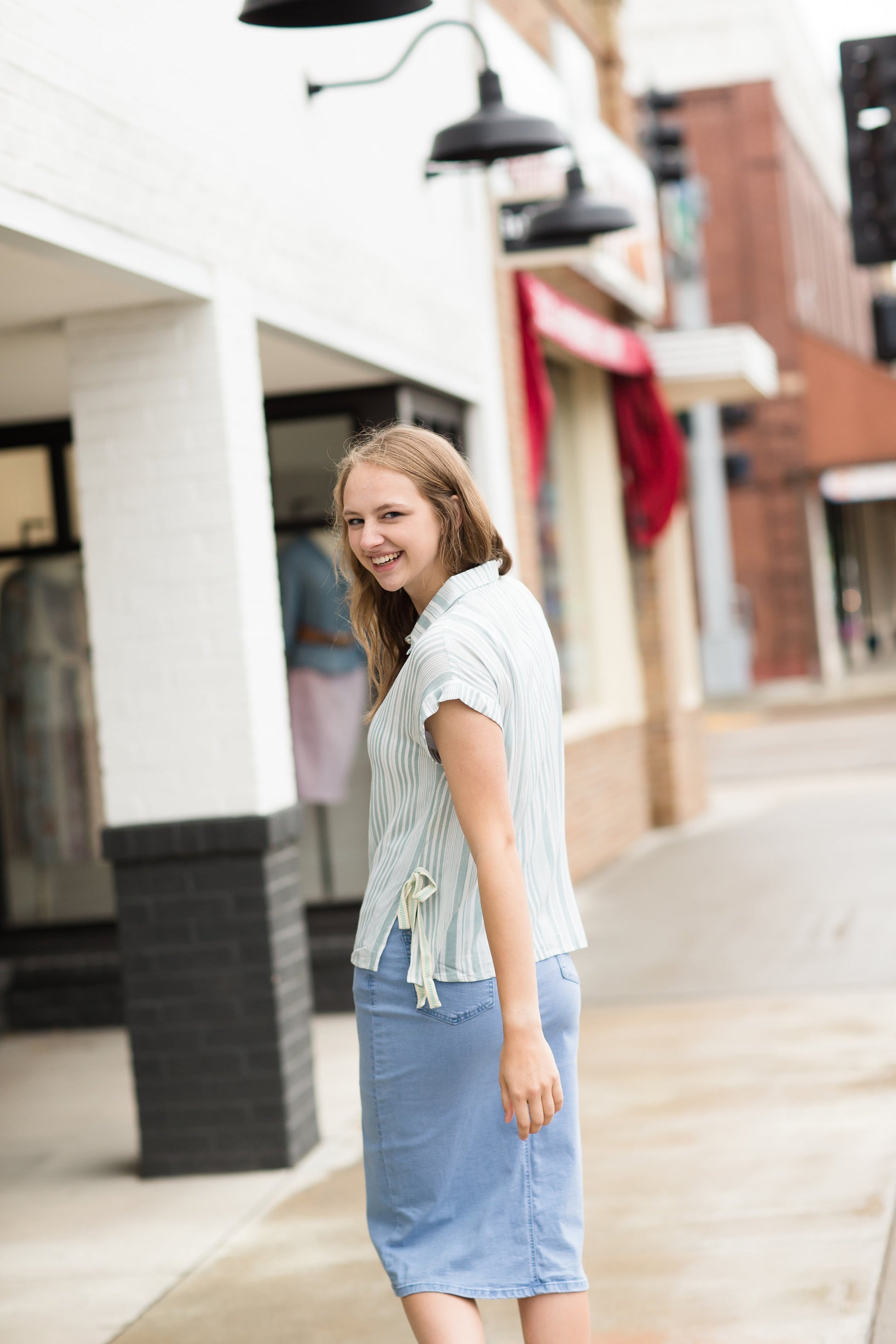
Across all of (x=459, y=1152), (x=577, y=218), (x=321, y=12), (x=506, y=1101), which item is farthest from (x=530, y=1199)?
(x=577, y=218)

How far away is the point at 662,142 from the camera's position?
14.3m

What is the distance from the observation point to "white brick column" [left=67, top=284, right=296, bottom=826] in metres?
5.39

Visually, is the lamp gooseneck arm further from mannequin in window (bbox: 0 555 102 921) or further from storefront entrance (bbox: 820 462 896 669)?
storefront entrance (bbox: 820 462 896 669)

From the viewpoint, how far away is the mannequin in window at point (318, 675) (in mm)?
7902

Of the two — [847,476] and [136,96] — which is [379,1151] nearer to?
[136,96]

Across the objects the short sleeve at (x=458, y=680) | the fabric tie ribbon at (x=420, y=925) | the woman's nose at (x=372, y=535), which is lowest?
the fabric tie ribbon at (x=420, y=925)

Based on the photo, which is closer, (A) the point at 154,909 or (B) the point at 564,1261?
(B) the point at 564,1261

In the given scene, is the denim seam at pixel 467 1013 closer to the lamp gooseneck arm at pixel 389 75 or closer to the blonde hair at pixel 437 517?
the blonde hair at pixel 437 517

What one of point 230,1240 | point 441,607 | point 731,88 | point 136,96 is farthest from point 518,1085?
point 731,88

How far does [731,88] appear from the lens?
95.4 feet

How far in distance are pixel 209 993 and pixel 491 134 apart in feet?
10.5

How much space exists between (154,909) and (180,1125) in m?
0.68

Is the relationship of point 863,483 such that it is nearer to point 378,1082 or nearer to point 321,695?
point 321,695

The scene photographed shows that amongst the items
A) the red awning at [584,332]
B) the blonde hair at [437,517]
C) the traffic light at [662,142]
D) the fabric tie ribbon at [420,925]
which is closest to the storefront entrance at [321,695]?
the red awning at [584,332]
